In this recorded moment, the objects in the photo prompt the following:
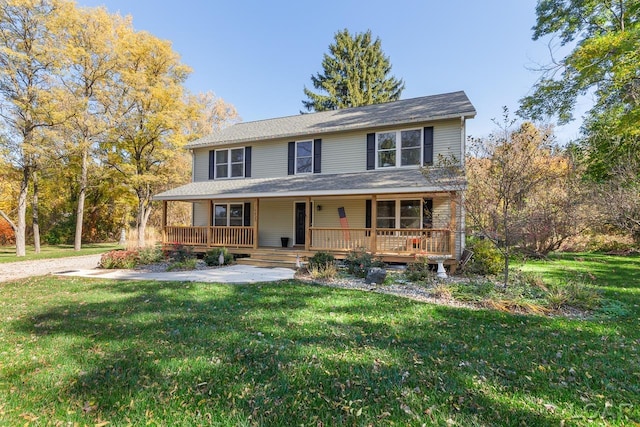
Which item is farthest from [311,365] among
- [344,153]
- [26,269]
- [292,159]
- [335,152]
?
[26,269]

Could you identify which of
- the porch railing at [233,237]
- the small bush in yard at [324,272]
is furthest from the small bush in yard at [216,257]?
the small bush in yard at [324,272]

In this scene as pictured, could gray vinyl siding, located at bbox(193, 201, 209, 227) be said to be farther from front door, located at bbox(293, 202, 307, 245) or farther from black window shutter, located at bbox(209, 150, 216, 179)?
Answer: front door, located at bbox(293, 202, 307, 245)

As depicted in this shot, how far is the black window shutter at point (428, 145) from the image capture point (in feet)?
37.5

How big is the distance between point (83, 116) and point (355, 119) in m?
16.6

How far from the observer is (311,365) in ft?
11.4

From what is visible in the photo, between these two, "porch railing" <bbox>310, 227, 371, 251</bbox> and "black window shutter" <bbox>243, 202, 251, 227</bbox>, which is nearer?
"porch railing" <bbox>310, 227, 371, 251</bbox>

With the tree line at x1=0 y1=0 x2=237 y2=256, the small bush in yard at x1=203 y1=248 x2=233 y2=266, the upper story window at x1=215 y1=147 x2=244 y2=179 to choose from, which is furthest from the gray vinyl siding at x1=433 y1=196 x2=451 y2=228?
the tree line at x1=0 y1=0 x2=237 y2=256

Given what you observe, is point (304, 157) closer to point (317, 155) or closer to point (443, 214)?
point (317, 155)

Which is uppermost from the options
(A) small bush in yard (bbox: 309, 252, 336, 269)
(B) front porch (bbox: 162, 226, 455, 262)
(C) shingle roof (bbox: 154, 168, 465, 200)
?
(C) shingle roof (bbox: 154, 168, 465, 200)

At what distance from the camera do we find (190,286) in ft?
25.1

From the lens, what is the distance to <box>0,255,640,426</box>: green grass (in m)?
2.68

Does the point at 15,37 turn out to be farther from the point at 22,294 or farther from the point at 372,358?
the point at 372,358

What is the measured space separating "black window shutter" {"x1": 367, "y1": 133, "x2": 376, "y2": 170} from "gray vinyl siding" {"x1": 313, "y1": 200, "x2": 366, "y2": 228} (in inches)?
60.1

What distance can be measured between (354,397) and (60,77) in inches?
922
